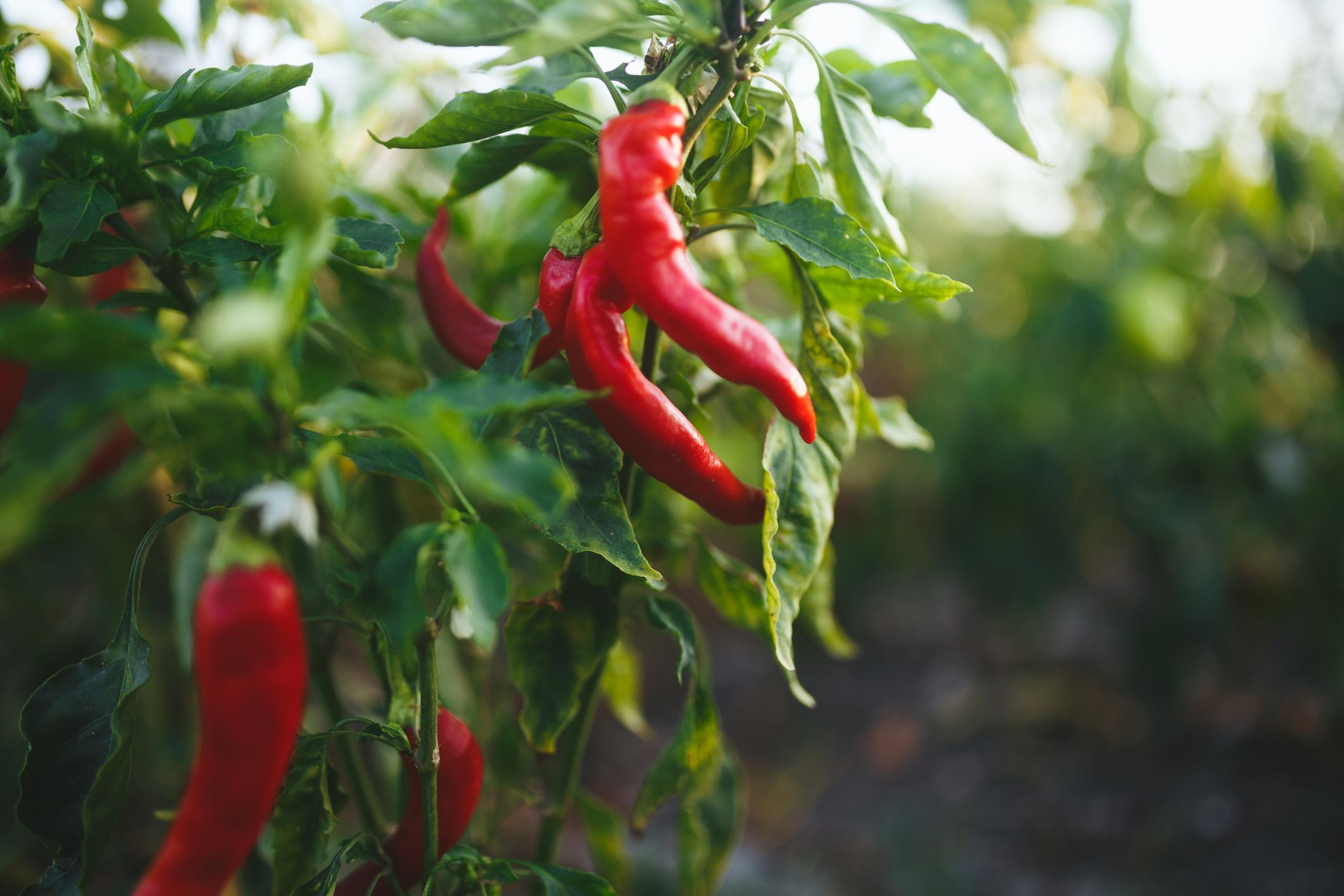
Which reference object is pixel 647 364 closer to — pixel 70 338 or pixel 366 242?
pixel 366 242

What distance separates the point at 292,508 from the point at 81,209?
1.01ft

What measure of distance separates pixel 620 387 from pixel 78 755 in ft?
1.50

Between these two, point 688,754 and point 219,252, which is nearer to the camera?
point 219,252

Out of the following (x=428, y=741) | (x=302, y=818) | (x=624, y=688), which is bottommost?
(x=624, y=688)

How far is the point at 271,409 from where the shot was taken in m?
0.44

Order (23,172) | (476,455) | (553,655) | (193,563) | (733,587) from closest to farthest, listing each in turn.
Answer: (476,455)
(23,172)
(553,655)
(733,587)
(193,563)

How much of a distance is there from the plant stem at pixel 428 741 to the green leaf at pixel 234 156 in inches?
13.2

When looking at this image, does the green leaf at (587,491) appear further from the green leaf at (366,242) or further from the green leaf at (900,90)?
the green leaf at (900,90)

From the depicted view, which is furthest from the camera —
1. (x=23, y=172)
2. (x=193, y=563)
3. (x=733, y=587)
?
(x=193, y=563)

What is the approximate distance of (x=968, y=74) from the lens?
0.60m

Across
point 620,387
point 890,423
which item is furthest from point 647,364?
point 890,423

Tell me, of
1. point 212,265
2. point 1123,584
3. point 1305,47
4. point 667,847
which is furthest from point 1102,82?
point 212,265

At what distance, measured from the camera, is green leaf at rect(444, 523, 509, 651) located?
1.38 ft

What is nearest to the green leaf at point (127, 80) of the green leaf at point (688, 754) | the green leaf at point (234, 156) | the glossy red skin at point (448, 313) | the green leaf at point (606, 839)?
the green leaf at point (234, 156)
